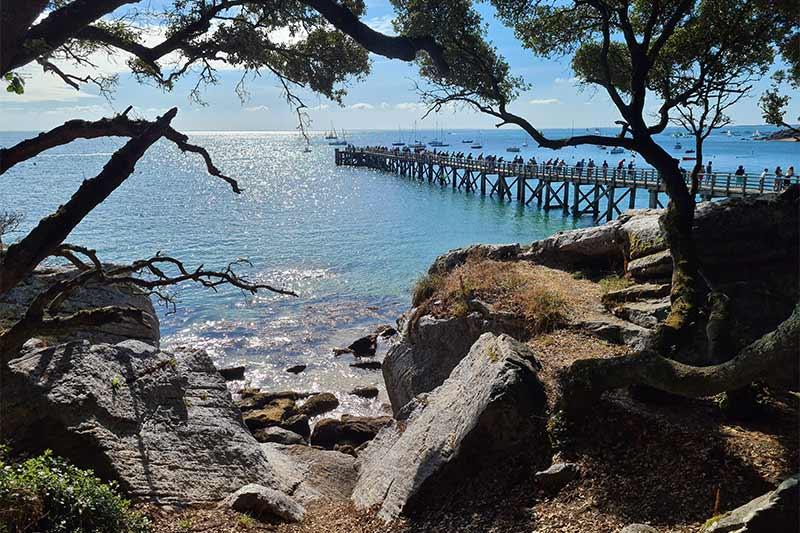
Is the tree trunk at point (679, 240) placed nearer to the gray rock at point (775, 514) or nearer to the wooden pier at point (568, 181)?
the gray rock at point (775, 514)

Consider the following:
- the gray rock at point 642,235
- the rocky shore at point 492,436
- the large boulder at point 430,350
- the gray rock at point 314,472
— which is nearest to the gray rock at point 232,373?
the rocky shore at point 492,436

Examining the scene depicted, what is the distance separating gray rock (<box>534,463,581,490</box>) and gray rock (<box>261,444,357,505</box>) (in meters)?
3.34

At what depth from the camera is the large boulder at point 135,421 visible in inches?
264

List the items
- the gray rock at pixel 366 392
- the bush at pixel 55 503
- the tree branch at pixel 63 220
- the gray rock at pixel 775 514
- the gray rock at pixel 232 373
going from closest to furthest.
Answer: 1. the gray rock at pixel 775 514
2. the tree branch at pixel 63 220
3. the bush at pixel 55 503
4. the gray rock at pixel 366 392
5. the gray rock at pixel 232 373

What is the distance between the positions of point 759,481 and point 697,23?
8.77 metres

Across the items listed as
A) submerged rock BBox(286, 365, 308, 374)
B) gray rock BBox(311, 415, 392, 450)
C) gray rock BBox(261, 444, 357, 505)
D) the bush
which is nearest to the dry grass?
gray rock BBox(311, 415, 392, 450)

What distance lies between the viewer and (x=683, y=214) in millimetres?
9648

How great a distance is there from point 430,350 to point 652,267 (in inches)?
188

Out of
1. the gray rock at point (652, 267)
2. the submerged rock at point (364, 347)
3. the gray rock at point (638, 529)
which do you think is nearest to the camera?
the gray rock at point (638, 529)

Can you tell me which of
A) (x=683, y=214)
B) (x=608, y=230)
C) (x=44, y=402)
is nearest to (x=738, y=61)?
(x=683, y=214)

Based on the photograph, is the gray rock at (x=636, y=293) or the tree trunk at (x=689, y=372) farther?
the gray rock at (x=636, y=293)

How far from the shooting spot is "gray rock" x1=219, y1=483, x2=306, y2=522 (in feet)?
22.5

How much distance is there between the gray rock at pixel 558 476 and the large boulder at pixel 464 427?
1.93 feet

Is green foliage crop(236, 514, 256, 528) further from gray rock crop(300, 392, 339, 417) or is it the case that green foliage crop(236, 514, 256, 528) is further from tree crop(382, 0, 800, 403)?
gray rock crop(300, 392, 339, 417)
